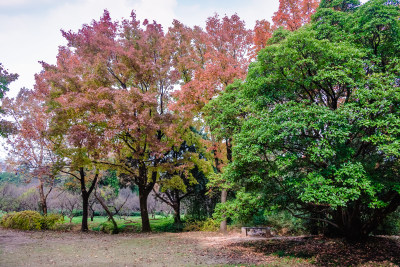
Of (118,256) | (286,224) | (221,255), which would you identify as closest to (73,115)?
(118,256)

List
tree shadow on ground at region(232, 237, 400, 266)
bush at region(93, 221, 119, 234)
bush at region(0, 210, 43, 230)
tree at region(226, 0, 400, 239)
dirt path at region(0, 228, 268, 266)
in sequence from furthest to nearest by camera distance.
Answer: bush at region(0, 210, 43, 230), bush at region(93, 221, 119, 234), tree shadow on ground at region(232, 237, 400, 266), dirt path at region(0, 228, 268, 266), tree at region(226, 0, 400, 239)

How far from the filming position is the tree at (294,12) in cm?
1226

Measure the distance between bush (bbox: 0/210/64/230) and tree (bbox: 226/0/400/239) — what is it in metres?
13.3

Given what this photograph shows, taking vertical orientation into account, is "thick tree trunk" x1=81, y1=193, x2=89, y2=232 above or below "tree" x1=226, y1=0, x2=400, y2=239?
below

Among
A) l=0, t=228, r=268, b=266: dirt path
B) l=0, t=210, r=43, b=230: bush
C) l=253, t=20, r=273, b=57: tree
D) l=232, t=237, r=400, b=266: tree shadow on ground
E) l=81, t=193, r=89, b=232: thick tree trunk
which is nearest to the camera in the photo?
l=0, t=228, r=268, b=266: dirt path

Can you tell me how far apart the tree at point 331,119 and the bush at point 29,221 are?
13.3 m

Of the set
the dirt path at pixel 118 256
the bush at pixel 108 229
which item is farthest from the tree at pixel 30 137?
the dirt path at pixel 118 256

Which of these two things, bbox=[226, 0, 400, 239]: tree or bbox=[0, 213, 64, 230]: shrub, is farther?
bbox=[0, 213, 64, 230]: shrub

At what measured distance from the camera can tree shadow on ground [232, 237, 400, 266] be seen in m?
6.47

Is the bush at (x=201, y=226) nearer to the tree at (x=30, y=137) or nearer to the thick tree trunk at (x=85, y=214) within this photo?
the thick tree trunk at (x=85, y=214)

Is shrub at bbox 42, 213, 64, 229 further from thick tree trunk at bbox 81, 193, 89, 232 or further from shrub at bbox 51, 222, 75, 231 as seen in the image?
thick tree trunk at bbox 81, 193, 89, 232

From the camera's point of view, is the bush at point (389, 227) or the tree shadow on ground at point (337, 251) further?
the bush at point (389, 227)

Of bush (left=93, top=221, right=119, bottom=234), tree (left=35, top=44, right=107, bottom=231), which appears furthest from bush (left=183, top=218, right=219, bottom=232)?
tree (left=35, top=44, right=107, bottom=231)

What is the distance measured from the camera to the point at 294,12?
12.4 meters
